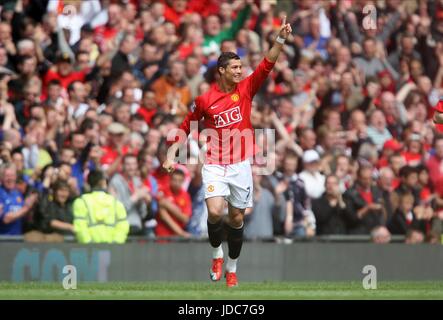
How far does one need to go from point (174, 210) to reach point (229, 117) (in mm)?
4142

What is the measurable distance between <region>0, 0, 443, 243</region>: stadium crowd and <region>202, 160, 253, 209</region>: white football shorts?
10.00 ft

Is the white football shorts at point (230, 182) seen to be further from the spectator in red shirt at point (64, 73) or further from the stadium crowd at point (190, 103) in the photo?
the spectator in red shirt at point (64, 73)

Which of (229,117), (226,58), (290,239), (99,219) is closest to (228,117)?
(229,117)

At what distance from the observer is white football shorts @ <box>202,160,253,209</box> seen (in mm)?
14281

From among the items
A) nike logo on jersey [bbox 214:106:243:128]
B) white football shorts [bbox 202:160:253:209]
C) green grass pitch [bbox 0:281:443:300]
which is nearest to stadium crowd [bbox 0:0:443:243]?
green grass pitch [bbox 0:281:443:300]

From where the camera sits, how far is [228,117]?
14.2 metres

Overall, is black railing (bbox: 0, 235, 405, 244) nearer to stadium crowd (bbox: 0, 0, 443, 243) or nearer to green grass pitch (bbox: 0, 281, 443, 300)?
stadium crowd (bbox: 0, 0, 443, 243)

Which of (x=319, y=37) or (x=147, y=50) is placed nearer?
(x=147, y=50)

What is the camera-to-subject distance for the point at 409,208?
19.4 metres

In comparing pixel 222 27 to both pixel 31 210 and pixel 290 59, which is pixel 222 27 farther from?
pixel 31 210
